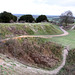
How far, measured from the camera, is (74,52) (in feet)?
50.9

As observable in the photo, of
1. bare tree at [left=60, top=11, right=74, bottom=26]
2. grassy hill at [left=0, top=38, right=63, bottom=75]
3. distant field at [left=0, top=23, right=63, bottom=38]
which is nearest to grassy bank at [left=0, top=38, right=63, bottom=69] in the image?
grassy hill at [left=0, top=38, right=63, bottom=75]

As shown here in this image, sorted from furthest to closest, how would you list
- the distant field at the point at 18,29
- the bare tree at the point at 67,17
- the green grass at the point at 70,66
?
the bare tree at the point at 67,17 < the distant field at the point at 18,29 < the green grass at the point at 70,66

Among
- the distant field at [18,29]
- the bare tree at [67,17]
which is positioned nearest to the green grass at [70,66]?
the distant field at [18,29]

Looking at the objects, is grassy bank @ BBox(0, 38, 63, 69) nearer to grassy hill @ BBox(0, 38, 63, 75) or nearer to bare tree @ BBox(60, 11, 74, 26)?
grassy hill @ BBox(0, 38, 63, 75)

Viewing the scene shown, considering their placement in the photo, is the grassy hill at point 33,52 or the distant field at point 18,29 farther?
the distant field at point 18,29

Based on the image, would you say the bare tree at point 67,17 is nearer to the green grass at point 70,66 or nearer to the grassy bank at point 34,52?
the grassy bank at point 34,52

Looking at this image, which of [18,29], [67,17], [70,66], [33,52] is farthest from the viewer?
[67,17]

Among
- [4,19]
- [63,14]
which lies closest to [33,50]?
[4,19]

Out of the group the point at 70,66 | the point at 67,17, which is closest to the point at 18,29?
the point at 70,66

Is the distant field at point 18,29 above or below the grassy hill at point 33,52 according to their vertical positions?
above

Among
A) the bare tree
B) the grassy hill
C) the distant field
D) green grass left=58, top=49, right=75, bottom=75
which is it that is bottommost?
green grass left=58, top=49, right=75, bottom=75

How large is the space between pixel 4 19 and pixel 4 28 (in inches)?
434

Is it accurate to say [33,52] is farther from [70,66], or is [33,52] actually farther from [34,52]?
[70,66]

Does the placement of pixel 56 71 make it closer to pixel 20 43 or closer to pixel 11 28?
pixel 20 43
